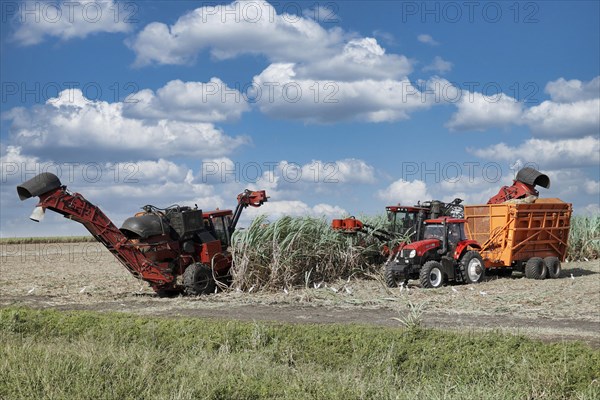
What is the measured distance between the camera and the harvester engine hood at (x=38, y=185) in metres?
16.7

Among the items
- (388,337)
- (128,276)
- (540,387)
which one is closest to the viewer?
(540,387)

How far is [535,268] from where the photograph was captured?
21375mm

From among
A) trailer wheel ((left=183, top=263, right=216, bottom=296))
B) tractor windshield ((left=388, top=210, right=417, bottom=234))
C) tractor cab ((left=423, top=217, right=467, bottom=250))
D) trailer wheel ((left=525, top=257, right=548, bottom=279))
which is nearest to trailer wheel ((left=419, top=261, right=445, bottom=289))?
tractor cab ((left=423, top=217, right=467, bottom=250))

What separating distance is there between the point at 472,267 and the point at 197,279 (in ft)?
25.5

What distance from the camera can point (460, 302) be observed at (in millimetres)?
15930

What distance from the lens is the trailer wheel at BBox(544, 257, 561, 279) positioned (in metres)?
22.0

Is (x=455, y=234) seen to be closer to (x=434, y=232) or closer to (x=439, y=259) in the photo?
(x=434, y=232)

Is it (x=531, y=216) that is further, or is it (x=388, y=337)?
(x=531, y=216)

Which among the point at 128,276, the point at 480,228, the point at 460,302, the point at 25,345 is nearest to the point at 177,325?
the point at 25,345

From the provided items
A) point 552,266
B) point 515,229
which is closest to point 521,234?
point 515,229

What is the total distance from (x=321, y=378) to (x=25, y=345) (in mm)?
4085

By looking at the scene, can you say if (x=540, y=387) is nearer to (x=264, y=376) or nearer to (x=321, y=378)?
(x=321, y=378)

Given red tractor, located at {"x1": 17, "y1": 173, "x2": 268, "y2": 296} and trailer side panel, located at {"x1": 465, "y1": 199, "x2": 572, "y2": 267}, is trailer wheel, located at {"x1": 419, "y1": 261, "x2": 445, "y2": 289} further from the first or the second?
red tractor, located at {"x1": 17, "y1": 173, "x2": 268, "y2": 296}

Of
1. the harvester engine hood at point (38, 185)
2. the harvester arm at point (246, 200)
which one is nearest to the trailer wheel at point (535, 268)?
the harvester arm at point (246, 200)
